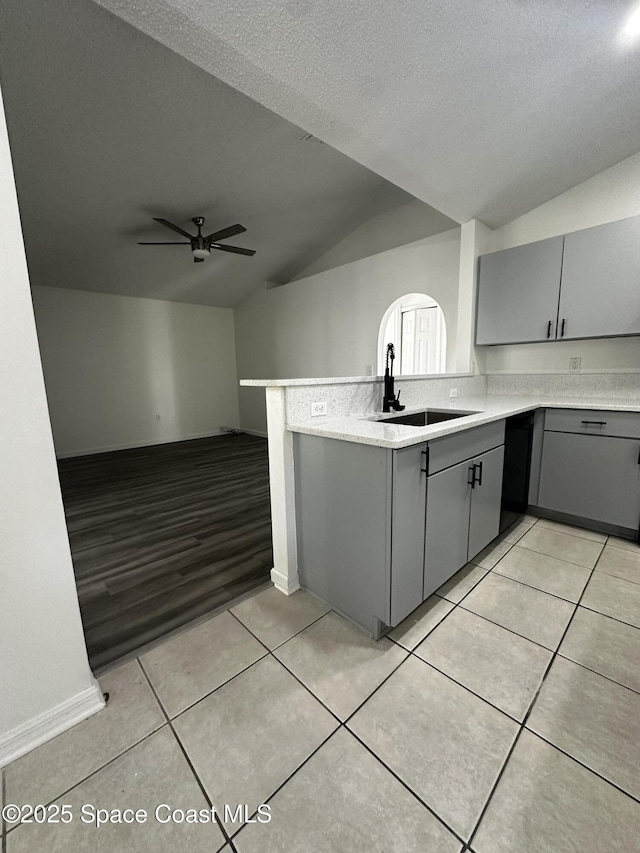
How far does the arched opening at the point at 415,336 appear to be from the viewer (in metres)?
4.55

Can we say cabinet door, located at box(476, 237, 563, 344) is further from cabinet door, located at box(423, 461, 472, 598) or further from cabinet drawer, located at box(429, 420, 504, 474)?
cabinet door, located at box(423, 461, 472, 598)

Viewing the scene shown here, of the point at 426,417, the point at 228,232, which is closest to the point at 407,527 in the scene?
the point at 426,417

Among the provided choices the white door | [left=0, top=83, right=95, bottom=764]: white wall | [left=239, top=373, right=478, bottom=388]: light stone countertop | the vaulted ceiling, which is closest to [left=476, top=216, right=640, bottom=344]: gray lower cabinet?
the vaulted ceiling

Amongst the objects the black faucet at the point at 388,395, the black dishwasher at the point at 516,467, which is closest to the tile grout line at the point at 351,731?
the black faucet at the point at 388,395

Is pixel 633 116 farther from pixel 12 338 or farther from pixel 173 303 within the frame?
pixel 173 303

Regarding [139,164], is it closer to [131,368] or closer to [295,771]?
[131,368]

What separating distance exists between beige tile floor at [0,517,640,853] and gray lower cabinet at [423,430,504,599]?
254 millimetres

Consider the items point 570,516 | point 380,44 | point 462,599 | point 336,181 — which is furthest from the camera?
point 336,181

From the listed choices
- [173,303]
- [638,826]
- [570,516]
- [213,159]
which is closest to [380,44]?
[213,159]

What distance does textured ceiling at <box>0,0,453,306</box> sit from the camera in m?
2.04

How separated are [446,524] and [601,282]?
7.09 feet

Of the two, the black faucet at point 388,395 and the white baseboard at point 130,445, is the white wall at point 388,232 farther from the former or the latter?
the white baseboard at point 130,445

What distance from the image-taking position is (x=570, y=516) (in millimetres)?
2533

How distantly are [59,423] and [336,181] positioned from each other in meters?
4.90
